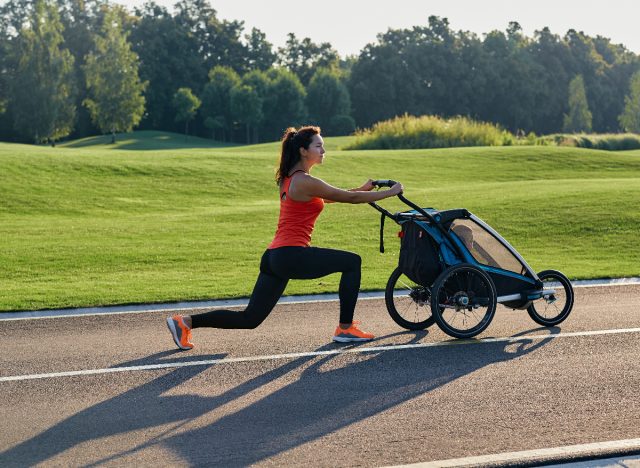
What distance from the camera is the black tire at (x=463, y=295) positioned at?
317 inches

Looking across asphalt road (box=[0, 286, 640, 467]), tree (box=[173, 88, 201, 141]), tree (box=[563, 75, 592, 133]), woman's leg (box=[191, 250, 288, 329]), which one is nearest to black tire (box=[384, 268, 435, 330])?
asphalt road (box=[0, 286, 640, 467])

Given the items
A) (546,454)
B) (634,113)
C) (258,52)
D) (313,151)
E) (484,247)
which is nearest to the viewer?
(546,454)

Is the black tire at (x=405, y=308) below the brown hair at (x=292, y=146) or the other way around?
below

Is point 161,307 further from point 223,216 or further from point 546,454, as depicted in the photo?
point 223,216

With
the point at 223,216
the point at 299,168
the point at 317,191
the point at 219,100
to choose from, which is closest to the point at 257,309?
the point at 317,191

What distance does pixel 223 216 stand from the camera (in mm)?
21219

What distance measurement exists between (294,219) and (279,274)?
0.47m

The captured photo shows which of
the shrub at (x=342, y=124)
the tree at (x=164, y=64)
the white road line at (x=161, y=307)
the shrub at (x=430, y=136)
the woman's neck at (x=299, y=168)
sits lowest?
the white road line at (x=161, y=307)

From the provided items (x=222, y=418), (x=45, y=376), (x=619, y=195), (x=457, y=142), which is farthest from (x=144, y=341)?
(x=457, y=142)

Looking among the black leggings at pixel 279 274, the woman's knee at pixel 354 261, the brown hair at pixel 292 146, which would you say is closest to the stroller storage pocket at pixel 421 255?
the woman's knee at pixel 354 261

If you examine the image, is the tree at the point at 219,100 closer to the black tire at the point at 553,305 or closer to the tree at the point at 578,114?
the tree at the point at 578,114

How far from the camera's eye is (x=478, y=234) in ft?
27.6

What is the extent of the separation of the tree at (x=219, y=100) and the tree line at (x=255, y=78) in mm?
135

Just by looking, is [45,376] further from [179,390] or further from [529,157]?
[529,157]
